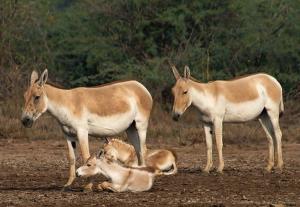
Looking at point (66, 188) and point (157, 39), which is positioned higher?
point (157, 39)

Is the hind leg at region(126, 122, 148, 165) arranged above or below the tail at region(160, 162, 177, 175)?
above

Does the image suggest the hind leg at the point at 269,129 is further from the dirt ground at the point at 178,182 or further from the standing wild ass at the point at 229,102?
the dirt ground at the point at 178,182

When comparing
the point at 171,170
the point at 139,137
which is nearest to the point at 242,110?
the point at 171,170

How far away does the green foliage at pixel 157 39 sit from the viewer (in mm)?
25828

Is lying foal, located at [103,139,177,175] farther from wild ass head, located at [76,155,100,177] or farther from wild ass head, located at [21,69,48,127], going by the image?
wild ass head, located at [76,155,100,177]

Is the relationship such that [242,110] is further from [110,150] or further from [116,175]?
[116,175]

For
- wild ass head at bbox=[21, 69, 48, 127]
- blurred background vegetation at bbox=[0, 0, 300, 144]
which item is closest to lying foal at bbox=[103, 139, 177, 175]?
wild ass head at bbox=[21, 69, 48, 127]

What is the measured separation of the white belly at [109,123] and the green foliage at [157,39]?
34.5ft

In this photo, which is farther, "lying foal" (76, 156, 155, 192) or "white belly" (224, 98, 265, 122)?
"white belly" (224, 98, 265, 122)

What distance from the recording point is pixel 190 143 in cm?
2133

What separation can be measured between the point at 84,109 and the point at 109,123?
500mm

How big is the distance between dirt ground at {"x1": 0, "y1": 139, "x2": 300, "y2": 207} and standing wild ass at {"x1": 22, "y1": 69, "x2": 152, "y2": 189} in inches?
32.0

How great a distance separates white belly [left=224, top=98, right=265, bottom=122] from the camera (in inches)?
660

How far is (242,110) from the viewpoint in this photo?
16.8 m
